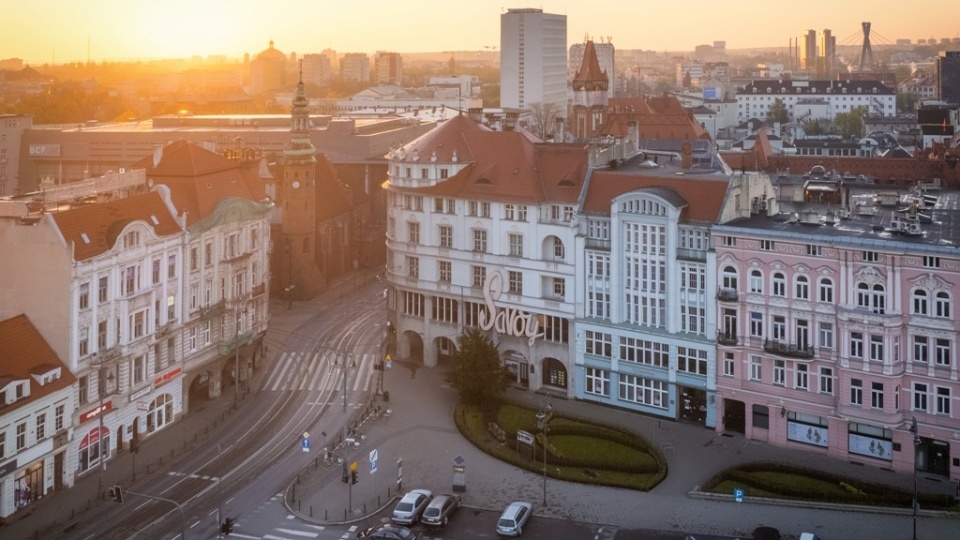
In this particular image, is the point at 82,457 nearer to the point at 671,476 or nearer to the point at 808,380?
the point at 671,476

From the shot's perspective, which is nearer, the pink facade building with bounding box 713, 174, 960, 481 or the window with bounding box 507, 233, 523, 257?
the pink facade building with bounding box 713, 174, 960, 481

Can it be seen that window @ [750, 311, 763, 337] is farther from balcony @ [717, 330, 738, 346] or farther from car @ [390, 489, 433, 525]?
car @ [390, 489, 433, 525]

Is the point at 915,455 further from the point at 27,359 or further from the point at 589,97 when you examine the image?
the point at 589,97

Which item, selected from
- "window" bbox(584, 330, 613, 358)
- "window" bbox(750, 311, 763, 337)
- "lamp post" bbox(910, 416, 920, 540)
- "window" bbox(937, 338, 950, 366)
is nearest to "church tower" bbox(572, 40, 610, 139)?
"window" bbox(584, 330, 613, 358)

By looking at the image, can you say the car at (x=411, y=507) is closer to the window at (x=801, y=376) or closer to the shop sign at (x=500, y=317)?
the shop sign at (x=500, y=317)

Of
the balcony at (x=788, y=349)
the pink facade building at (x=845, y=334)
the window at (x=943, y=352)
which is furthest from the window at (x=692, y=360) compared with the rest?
the window at (x=943, y=352)

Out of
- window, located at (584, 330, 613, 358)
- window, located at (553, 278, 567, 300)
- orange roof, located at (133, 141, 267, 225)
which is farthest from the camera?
window, located at (553, 278, 567, 300)

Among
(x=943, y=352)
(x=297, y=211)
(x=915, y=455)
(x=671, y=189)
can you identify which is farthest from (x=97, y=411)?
(x=943, y=352)

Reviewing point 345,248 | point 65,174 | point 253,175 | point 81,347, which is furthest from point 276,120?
point 81,347
